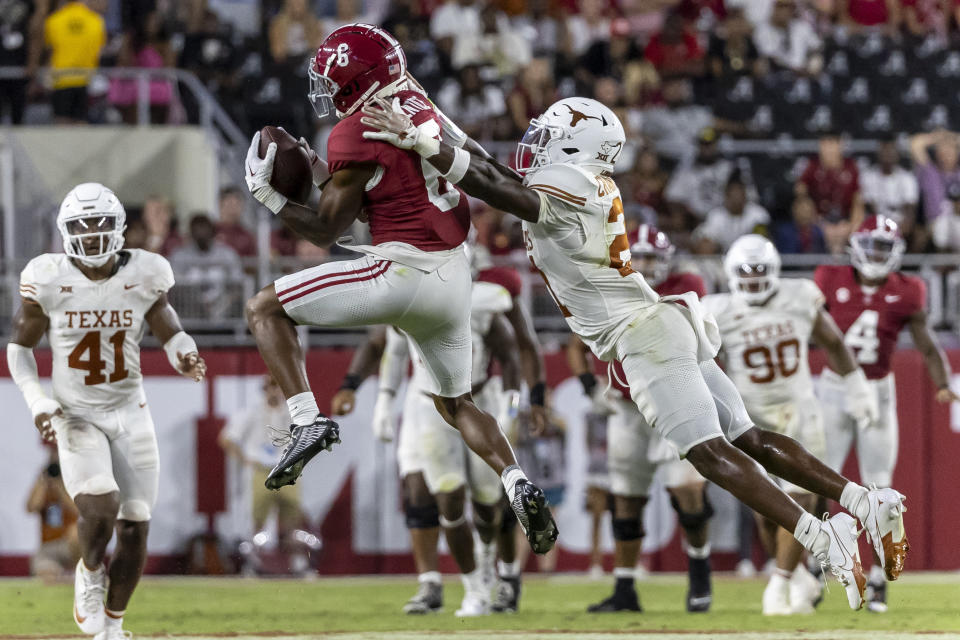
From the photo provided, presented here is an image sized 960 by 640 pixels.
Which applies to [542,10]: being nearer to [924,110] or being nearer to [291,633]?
[924,110]

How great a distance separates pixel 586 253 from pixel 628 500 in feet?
9.39

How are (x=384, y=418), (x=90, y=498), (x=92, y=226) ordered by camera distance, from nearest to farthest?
(x=90, y=498)
(x=92, y=226)
(x=384, y=418)

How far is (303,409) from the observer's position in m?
5.73

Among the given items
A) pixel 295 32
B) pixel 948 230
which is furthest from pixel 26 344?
pixel 948 230

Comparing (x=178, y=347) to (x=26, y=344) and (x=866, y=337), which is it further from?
(x=866, y=337)

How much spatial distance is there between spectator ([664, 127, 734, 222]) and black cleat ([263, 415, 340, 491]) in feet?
25.3

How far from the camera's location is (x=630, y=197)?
1267 centimetres

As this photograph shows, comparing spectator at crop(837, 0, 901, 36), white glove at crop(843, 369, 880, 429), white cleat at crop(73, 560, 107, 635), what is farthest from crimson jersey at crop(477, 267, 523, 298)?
spectator at crop(837, 0, 901, 36)

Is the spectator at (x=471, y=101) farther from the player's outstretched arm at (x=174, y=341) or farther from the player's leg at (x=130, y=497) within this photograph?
the player's leg at (x=130, y=497)

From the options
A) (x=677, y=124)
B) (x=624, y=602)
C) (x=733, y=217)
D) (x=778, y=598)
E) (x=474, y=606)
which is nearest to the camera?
(x=778, y=598)

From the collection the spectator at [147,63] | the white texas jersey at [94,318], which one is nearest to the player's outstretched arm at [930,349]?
the white texas jersey at [94,318]

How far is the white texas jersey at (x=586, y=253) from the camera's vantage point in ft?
19.6

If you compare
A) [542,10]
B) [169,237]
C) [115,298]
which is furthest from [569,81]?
[115,298]

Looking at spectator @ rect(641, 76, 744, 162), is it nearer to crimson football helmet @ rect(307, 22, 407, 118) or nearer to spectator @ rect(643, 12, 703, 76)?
spectator @ rect(643, 12, 703, 76)
